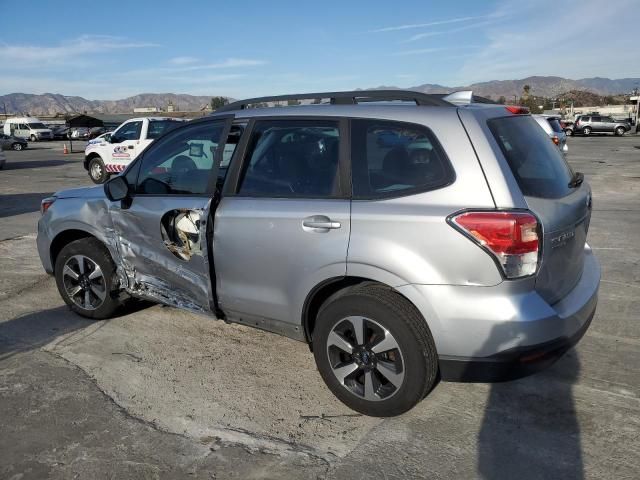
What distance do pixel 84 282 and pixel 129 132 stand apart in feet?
39.0

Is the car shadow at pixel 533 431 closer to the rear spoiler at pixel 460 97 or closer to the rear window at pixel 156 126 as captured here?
the rear spoiler at pixel 460 97

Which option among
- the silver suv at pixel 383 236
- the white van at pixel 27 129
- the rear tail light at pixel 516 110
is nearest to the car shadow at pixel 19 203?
the silver suv at pixel 383 236

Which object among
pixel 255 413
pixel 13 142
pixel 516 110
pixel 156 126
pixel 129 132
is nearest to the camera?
pixel 255 413

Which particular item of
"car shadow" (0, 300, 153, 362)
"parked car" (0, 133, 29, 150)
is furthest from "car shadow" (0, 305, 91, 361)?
"parked car" (0, 133, 29, 150)

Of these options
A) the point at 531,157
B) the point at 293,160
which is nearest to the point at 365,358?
the point at 293,160

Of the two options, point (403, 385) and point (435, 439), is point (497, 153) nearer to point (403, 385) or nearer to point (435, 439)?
point (403, 385)

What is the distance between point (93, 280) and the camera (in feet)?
15.2

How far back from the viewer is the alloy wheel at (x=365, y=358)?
3.04 metres

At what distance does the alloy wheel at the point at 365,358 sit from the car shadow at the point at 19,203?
9373 mm

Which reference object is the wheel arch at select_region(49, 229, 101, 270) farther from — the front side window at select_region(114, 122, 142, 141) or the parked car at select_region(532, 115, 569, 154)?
the front side window at select_region(114, 122, 142, 141)

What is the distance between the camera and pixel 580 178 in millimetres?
3652

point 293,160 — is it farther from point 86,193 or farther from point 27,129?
point 27,129

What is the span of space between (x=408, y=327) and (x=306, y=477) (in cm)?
91

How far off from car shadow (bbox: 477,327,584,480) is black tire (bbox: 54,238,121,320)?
3.09 m
